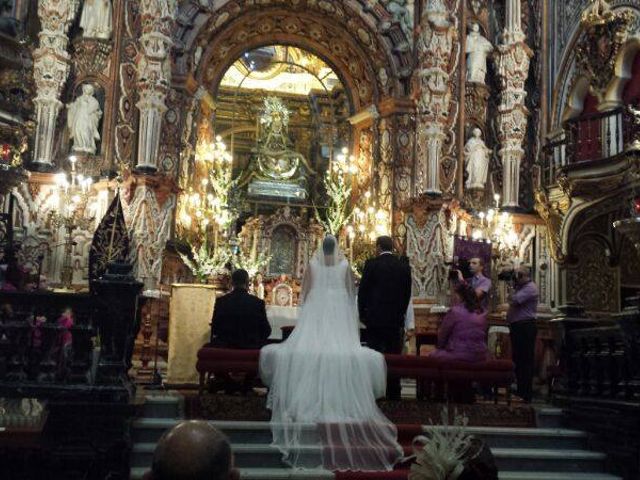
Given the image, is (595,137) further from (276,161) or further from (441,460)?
(441,460)

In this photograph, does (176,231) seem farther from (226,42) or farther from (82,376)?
(82,376)

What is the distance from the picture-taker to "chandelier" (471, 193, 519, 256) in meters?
16.3

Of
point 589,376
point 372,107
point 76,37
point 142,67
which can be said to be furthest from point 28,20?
point 589,376

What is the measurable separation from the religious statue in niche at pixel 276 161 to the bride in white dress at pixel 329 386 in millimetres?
9303

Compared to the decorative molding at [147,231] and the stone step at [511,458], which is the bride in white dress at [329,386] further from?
the decorative molding at [147,231]

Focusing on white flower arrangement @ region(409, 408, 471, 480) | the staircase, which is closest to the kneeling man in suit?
the staircase

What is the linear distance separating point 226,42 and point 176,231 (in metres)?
4.70

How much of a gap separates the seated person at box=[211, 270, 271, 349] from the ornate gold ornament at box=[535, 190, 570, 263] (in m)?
9.05

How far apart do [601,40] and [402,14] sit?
4199 mm

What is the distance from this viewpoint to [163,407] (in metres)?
8.17

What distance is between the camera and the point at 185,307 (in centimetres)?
1044

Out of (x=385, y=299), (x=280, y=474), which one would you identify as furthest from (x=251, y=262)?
(x=280, y=474)

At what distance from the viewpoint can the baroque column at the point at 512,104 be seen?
58.0ft

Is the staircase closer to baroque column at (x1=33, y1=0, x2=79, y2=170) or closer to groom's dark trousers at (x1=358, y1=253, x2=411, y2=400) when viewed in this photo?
groom's dark trousers at (x1=358, y1=253, x2=411, y2=400)
